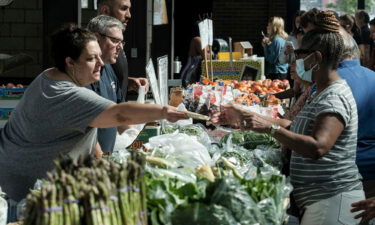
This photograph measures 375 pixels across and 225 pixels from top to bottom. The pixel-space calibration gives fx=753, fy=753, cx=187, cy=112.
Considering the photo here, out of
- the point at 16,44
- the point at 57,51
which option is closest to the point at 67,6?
the point at 16,44

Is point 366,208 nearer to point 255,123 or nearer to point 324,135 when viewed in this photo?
point 324,135

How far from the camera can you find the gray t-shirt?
12.6ft

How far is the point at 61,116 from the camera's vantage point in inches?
153

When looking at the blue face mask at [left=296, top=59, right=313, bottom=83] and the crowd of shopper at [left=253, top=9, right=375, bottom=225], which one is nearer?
the crowd of shopper at [left=253, top=9, right=375, bottom=225]

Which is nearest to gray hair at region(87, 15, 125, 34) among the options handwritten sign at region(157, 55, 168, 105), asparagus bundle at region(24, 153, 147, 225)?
handwritten sign at region(157, 55, 168, 105)

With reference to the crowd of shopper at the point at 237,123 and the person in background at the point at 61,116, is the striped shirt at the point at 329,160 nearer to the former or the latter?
the crowd of shopper at the point at 237,123

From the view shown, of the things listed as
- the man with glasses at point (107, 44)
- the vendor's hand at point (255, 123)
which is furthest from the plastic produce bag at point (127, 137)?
the vendor's hand at point (255, 123)

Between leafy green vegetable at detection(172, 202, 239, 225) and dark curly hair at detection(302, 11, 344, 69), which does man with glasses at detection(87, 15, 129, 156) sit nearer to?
dark curly hair at detection(302, 11, 344, 69)

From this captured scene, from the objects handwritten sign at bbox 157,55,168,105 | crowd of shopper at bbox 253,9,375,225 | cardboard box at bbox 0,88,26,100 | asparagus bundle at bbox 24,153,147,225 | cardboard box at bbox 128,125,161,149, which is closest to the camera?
asparagus bundle at bbox 24,153,147,225

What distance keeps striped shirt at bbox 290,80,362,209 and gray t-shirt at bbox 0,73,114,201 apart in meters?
1.10

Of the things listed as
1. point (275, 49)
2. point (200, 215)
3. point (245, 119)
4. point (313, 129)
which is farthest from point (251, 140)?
point (275, 49)

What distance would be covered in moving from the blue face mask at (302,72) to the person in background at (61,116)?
944mm

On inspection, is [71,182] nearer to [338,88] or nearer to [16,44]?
[338,88]

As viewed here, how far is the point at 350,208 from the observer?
414cm
